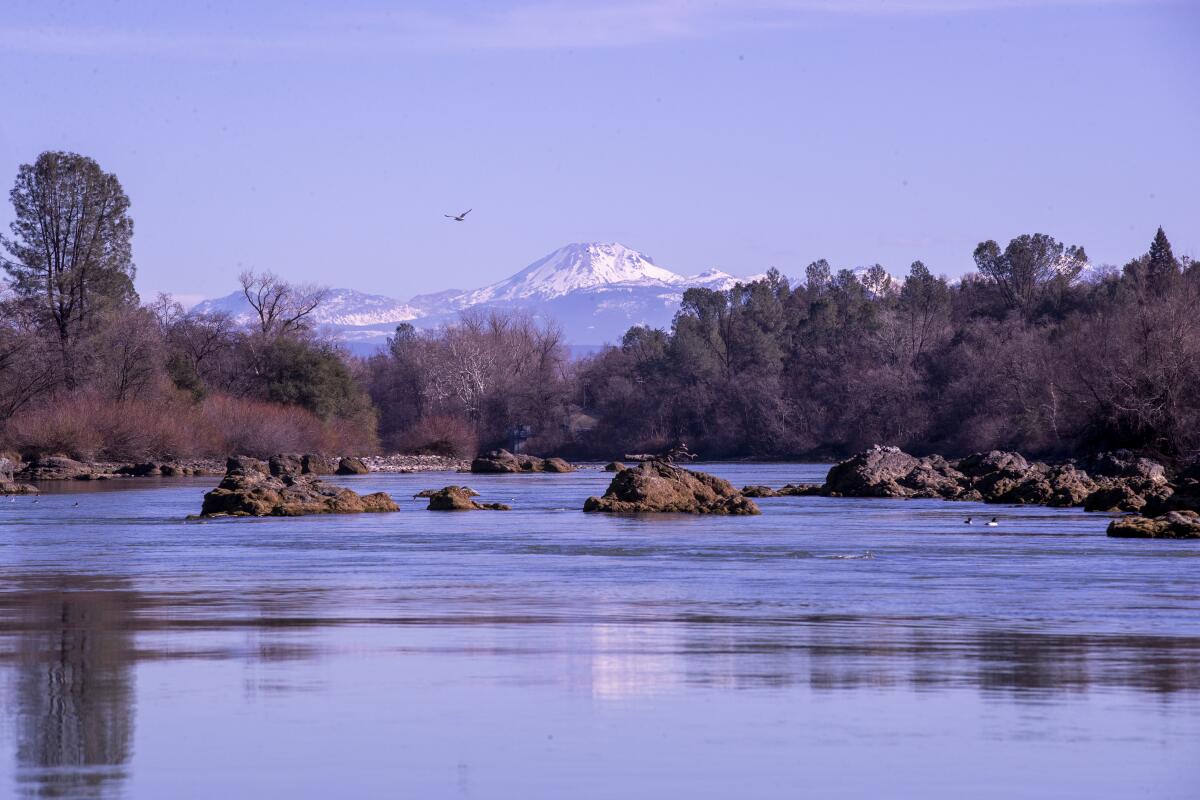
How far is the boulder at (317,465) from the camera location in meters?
83.9

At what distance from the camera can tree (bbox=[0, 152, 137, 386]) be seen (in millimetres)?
92750

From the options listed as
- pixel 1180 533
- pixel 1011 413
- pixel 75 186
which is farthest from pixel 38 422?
pixel 1180 533

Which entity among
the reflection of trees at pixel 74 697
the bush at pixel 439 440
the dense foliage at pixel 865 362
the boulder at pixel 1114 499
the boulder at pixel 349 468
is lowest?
the reflection of trees at pixel 74 697

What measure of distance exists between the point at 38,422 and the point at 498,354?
6264 centimetres

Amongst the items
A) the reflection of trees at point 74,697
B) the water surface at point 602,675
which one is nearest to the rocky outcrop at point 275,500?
the water surface at point 602,675

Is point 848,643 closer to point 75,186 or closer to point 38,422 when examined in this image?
point 38,422

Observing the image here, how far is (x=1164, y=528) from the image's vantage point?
32.1 m

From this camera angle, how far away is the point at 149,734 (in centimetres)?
1066

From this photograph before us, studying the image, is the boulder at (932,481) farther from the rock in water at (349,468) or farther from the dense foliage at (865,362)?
the rock in water at (349,468)

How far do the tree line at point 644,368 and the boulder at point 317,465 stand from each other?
6.71 metres

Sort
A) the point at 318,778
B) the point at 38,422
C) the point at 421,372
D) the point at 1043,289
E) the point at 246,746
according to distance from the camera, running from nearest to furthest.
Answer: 1. the point at 318,778
2. the point at 246,746
3. the point at 38,422
4. the point at 1043,289
5. the point at 421,372

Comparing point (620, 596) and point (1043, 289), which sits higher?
point (1043, 289)

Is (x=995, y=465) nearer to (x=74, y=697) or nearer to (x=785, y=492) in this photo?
(x=785, y=492)

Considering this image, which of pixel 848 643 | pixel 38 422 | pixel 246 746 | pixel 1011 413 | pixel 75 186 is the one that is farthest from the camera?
pixel 1011 413
